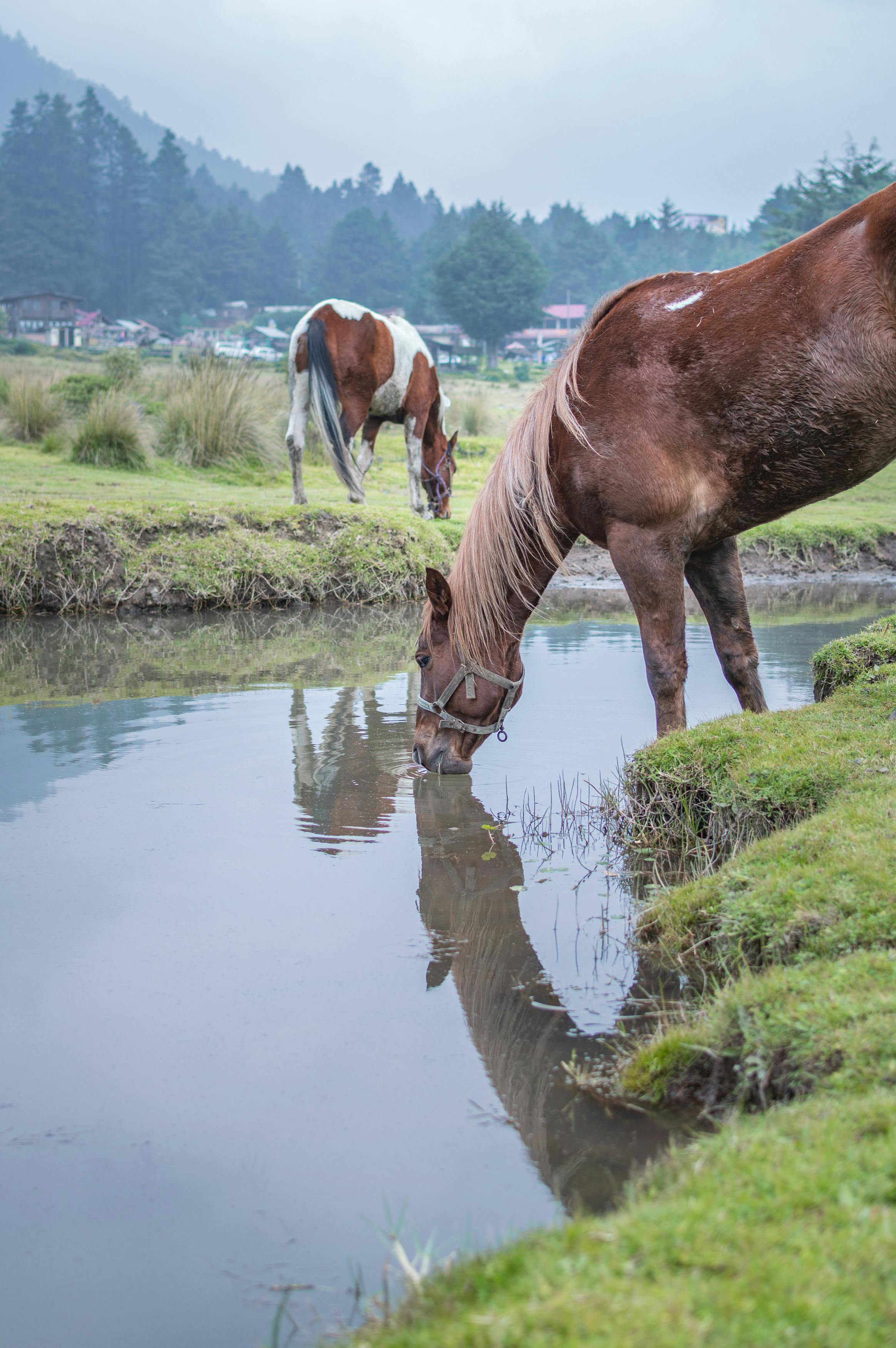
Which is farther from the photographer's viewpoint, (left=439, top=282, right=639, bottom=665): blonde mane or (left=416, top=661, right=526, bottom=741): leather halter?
(left=416, top=661, right=526, bottom=741): leather halter

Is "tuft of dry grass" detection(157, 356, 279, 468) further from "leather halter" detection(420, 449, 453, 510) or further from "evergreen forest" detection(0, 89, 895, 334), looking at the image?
"evergreen forest" detection(0, 89, 895, 334)

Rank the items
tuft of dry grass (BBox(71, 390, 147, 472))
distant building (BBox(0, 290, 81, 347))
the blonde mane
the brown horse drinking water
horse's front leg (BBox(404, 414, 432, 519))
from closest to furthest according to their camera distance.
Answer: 1. the brown horse drinking water
2. the blonde mane
3. horse's front leg (BBox(404, 414, 432, 519))
4. tuft of dry grass (BBox(71, 390, 147, 472))
5. distant building (BBox(0, 290, 81, 347))

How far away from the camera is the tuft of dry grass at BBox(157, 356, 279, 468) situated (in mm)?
13664

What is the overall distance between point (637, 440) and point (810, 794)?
1326 mm

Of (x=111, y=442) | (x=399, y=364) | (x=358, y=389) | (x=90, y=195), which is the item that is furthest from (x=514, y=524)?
(x=90, y=195)

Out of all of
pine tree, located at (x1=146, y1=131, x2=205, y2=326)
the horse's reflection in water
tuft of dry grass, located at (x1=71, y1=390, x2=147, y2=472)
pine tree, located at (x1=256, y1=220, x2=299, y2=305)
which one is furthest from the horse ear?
pine tree, located at (x1=256, y1=220, x2=299, y2=305)

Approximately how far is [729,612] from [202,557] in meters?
5.82

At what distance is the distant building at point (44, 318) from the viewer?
6347cm

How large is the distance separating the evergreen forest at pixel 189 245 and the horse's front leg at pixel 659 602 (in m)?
67.2

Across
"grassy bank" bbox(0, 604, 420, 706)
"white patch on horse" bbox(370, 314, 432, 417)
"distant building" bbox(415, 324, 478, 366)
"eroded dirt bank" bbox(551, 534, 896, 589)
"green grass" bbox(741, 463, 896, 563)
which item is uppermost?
"distant building" bbox(415, 324, 478, 366)

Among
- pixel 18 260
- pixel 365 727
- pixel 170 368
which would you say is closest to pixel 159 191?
pixel 18 260

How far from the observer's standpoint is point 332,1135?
213 cm

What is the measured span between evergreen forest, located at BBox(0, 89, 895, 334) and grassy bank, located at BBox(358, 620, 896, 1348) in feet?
222

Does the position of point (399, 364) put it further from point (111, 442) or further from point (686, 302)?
point (686, 302)
